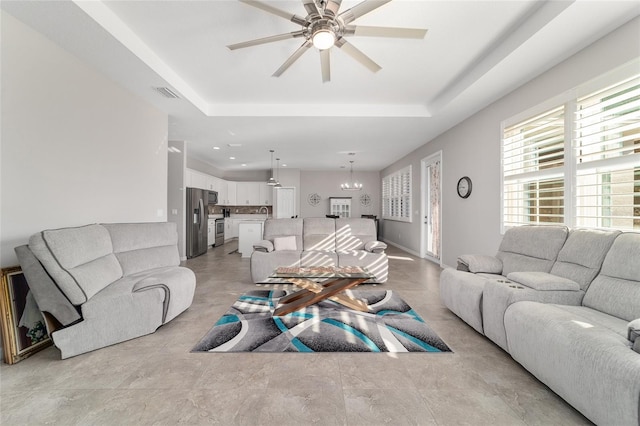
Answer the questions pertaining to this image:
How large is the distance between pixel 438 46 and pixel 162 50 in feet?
9.86

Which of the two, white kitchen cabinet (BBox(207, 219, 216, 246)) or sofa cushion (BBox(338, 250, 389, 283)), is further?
white kitchen cabinet (BBox(207, 219, 216, 246))

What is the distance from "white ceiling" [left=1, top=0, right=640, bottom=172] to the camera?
2271mm

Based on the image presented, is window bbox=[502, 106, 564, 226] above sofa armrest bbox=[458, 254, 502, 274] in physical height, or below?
above

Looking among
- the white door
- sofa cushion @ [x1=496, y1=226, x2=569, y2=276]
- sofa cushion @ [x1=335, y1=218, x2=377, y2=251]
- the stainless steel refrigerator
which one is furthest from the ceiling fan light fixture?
the stainless steel refrigerator

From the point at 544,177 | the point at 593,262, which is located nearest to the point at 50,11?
the point at 593,262

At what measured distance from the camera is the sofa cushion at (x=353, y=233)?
4.65m

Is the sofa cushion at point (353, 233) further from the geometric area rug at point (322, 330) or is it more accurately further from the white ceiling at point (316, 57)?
the white ceiling at point (316, 57)

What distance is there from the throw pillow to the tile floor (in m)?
2.16

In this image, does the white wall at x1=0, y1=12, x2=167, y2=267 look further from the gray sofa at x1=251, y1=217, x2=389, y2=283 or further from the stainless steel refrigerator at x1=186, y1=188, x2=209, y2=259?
the stainless steel refrigerator at x1=186, y1=188, x2=209, y2=259

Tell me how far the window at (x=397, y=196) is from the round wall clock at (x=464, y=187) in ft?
8.57

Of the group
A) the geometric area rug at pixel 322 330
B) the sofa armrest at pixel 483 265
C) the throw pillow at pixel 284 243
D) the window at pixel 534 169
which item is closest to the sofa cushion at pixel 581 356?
the geometric area rug at pixel 322 330

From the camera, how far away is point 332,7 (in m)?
1.88

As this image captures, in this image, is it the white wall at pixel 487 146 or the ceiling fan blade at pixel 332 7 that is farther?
the white wall at pixel 487 146

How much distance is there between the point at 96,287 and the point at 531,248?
13.3ft
